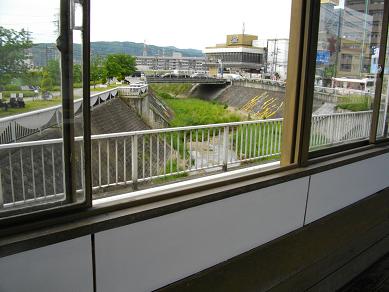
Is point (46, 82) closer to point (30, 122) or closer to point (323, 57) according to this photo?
point (30, 122)

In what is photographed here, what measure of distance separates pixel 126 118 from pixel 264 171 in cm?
822

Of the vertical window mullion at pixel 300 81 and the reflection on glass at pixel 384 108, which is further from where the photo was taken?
the reflection on glass at pixel 384 108

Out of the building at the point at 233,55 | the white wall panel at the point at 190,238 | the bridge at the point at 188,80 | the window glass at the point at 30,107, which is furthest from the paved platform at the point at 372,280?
the building at the point at 233,55

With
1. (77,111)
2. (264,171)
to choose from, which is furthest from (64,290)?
(264,171)

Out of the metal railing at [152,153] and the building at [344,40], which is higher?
the building at [344,40]

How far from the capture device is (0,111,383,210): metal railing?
1.13 m

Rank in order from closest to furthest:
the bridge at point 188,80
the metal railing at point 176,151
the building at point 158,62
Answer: the metal railing at point 176,151 < the building at point 158,62 < the bridge at point 188,80

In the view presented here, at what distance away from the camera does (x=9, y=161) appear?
1104 mm

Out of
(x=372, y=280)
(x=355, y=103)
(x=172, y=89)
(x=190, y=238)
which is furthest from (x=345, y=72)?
(x=172, y=89)

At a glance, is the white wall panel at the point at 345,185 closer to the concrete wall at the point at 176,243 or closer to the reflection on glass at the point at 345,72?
the concrete wall at the point at 176,243

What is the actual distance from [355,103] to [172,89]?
49.8ft

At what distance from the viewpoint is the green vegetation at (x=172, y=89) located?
1520cm

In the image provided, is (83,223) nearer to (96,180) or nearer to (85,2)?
(85,2)

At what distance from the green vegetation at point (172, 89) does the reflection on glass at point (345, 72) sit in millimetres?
12103
